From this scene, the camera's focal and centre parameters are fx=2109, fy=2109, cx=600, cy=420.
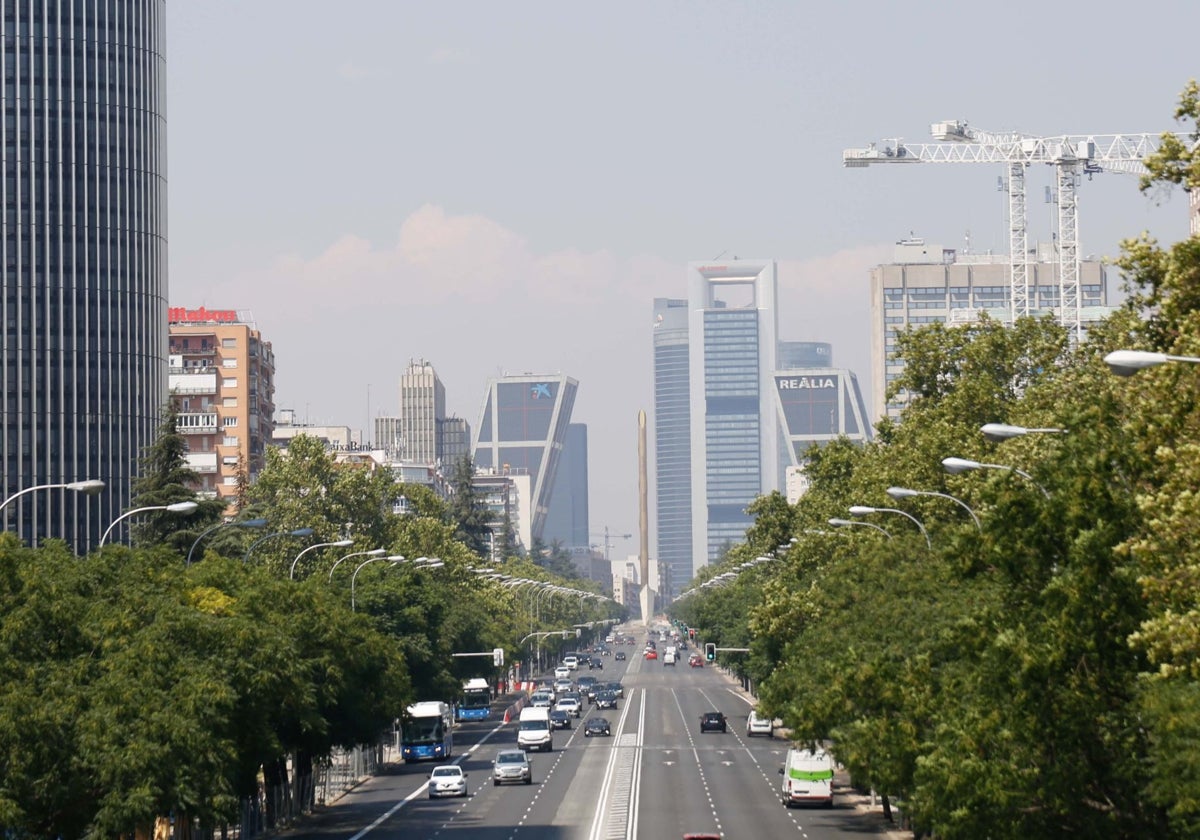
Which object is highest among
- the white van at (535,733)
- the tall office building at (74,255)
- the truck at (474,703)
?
the tall office building at (74,255)

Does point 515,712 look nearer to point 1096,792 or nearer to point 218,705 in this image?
point 218,705

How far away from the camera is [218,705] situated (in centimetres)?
4700

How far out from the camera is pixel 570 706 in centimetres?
13562

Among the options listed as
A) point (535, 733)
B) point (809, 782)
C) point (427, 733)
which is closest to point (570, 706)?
point (535, 733)

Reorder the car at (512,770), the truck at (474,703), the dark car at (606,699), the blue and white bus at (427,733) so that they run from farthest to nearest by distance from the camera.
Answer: the dark car at (606,699)
the truck at (474,703)
the blue and white bus at (427,733)
the car at (512,770)

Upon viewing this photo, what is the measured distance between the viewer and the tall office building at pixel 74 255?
157m

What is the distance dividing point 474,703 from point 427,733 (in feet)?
123

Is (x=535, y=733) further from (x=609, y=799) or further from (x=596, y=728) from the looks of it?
(x=609, y=799)

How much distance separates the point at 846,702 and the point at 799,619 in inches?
1225

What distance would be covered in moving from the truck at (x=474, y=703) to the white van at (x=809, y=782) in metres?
65.8

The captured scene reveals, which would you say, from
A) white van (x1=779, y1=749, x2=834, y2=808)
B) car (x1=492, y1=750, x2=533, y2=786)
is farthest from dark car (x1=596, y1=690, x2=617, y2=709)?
white van (x1=779, y1=749, x2=834, y2=808)

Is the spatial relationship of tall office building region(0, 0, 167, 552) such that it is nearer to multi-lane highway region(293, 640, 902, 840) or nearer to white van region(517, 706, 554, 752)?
multi-lane highway region(293, 640, 902, 840)

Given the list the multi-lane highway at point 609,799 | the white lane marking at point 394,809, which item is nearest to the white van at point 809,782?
the multi-lane highway at point 609,799

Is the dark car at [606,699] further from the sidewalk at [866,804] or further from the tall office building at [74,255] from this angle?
the sidewalk at [866,804]
